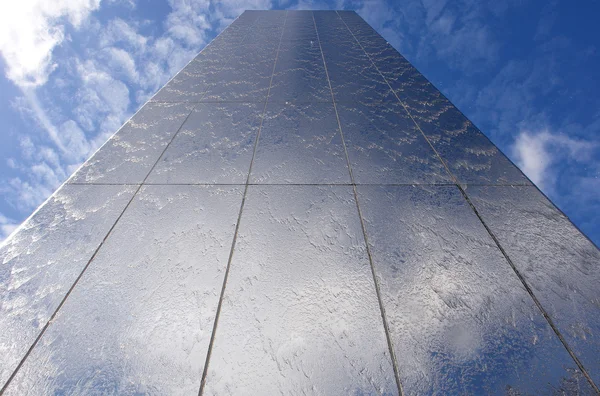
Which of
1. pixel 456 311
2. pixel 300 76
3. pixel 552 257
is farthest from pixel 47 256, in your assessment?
pixel 300 76

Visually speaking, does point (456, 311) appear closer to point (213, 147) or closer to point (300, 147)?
point (300, 147)

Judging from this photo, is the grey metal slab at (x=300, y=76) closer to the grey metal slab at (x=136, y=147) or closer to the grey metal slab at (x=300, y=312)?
the grey metal slab at (x=136, y=147)

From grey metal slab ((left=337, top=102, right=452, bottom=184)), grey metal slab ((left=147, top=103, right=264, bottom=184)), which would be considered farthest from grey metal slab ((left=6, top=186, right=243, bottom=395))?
grey metal slab ((left=337, top=102, right=452, bottom=184))

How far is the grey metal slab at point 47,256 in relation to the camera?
112cm

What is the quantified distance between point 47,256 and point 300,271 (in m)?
1.17

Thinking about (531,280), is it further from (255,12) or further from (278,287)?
(255,12)

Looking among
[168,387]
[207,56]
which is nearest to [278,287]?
[168,387]

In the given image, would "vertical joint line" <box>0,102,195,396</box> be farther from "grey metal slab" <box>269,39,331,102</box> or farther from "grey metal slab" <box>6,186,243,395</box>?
"grey metal slab" <box>269,39,331,102</box>

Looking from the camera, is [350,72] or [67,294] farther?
[350,72]

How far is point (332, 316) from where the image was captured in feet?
3.66

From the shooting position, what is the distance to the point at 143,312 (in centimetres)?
115

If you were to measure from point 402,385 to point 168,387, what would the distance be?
0.76m

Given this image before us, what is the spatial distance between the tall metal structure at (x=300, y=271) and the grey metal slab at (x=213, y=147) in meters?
0.02

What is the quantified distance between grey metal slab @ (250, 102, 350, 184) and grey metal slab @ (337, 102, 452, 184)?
95 mm
